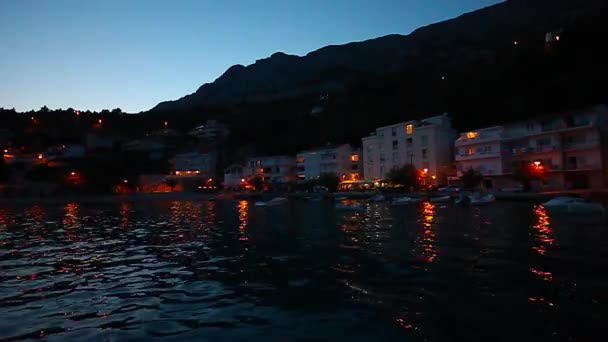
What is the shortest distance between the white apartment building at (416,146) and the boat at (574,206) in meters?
39.3

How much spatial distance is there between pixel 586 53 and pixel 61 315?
8219 centimetres

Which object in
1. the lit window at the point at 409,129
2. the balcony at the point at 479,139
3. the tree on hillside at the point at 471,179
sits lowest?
the tree on hillside at the point at 471,179

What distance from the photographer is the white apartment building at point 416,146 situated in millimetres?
77062

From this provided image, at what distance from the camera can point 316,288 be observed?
12727 millimetres

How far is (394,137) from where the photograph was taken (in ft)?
275

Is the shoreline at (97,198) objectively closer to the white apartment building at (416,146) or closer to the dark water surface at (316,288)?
the white apartment building at (416,146)

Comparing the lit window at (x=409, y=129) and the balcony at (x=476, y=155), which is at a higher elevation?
the lit window at (x=409, y=129)

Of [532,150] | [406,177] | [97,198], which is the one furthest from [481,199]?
[97,198]

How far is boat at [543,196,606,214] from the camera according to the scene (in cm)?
3369

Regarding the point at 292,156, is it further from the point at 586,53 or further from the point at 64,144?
the point at 64,144

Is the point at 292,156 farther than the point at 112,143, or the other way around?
the point at 112,143

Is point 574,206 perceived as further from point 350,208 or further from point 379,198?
point 379,198

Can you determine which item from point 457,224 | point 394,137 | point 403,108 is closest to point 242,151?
point 403,108

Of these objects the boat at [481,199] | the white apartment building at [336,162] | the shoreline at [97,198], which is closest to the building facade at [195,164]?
the shoreline at [97,198]
